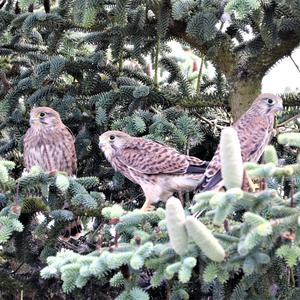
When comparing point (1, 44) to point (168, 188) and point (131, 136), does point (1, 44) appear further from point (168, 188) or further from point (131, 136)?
point (168, 188)

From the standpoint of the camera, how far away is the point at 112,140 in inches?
236

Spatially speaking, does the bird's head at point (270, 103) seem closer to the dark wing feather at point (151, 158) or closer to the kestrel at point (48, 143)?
the dark wing feather at point (151, 158)

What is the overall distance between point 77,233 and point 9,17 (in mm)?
1644

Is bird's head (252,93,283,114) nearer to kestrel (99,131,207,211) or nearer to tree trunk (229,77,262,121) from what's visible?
tree trunk (229,77,262,121)

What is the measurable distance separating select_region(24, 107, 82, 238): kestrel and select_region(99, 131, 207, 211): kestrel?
1.46 ft

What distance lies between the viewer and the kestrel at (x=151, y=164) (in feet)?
19.1

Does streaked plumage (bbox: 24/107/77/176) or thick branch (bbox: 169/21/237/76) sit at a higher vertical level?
thick branch (bbox: 169/21/237/76)


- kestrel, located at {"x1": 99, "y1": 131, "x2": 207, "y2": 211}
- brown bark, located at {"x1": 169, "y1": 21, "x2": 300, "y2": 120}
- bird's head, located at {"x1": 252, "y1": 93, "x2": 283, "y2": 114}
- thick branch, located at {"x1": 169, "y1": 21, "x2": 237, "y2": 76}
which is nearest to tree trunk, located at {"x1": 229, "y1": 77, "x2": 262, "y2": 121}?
brown bark, located at {"x1": 169, "y1": 21, "x2": 300, "y2": 120}

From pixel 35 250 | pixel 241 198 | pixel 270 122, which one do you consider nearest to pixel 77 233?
pixel 35 250

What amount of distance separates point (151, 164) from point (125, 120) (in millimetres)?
330

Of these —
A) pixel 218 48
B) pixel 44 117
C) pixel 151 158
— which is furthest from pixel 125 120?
pixel 218 48

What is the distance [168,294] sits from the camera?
15.1ft

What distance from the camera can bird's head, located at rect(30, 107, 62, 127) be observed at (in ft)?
20.7

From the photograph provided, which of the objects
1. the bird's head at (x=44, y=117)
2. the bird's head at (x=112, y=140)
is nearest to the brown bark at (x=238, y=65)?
the bird's head at (x=112, y=140)
